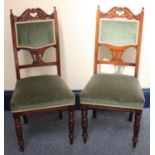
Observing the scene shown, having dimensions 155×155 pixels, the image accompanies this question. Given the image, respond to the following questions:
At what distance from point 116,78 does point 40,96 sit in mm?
587

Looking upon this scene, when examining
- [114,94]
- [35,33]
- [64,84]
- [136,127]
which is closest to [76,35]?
[35,33]

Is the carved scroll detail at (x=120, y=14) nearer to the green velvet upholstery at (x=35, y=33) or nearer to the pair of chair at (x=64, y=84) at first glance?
the pair of chair at (x=64, y=84)

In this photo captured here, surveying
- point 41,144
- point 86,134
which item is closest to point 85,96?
point 86,134

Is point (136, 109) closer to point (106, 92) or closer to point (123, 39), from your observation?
point (106, 92)

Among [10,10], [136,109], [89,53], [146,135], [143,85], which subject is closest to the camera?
[136,109]

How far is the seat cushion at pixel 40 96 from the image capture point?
167cm

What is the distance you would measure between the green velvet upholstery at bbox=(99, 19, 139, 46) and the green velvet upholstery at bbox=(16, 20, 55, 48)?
15.3 inches

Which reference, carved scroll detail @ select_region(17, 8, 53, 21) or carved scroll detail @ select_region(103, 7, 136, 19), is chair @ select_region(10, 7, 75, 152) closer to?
carved scroll detail @ select_region(17, 8, 53, 21)

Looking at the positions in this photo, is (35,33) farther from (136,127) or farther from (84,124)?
(136,127)

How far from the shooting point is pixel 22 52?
2.11m

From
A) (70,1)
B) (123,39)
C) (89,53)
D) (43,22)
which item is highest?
(70,1)

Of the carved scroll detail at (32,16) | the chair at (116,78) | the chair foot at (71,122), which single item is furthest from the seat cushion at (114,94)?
the carved scroll detail at (32,16)

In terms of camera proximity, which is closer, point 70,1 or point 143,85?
point 70,1

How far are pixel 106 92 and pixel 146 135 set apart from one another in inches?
22.6
